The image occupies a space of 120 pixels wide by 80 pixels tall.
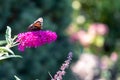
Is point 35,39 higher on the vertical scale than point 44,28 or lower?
lower

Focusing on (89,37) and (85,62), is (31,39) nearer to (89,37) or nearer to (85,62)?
(85,62)

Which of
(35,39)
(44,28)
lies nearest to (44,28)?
(44,28)

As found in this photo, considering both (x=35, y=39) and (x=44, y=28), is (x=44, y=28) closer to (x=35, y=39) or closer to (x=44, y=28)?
(x=44, y=28)

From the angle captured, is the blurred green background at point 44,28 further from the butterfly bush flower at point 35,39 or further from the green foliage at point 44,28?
the butterfly bush flower at point 35,39

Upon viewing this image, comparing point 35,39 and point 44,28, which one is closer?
point 35,39

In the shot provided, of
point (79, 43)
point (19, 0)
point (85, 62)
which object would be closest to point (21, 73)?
point (19, 0)

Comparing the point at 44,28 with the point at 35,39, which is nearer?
the point at 35,39

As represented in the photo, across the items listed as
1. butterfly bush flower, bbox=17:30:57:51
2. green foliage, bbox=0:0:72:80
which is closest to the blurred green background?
green foliage, bbox=0:0:72:80

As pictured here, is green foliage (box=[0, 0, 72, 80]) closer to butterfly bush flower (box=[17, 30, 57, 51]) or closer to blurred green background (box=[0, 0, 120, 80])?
blurred green background (box=[0, 0, 120, 80])
